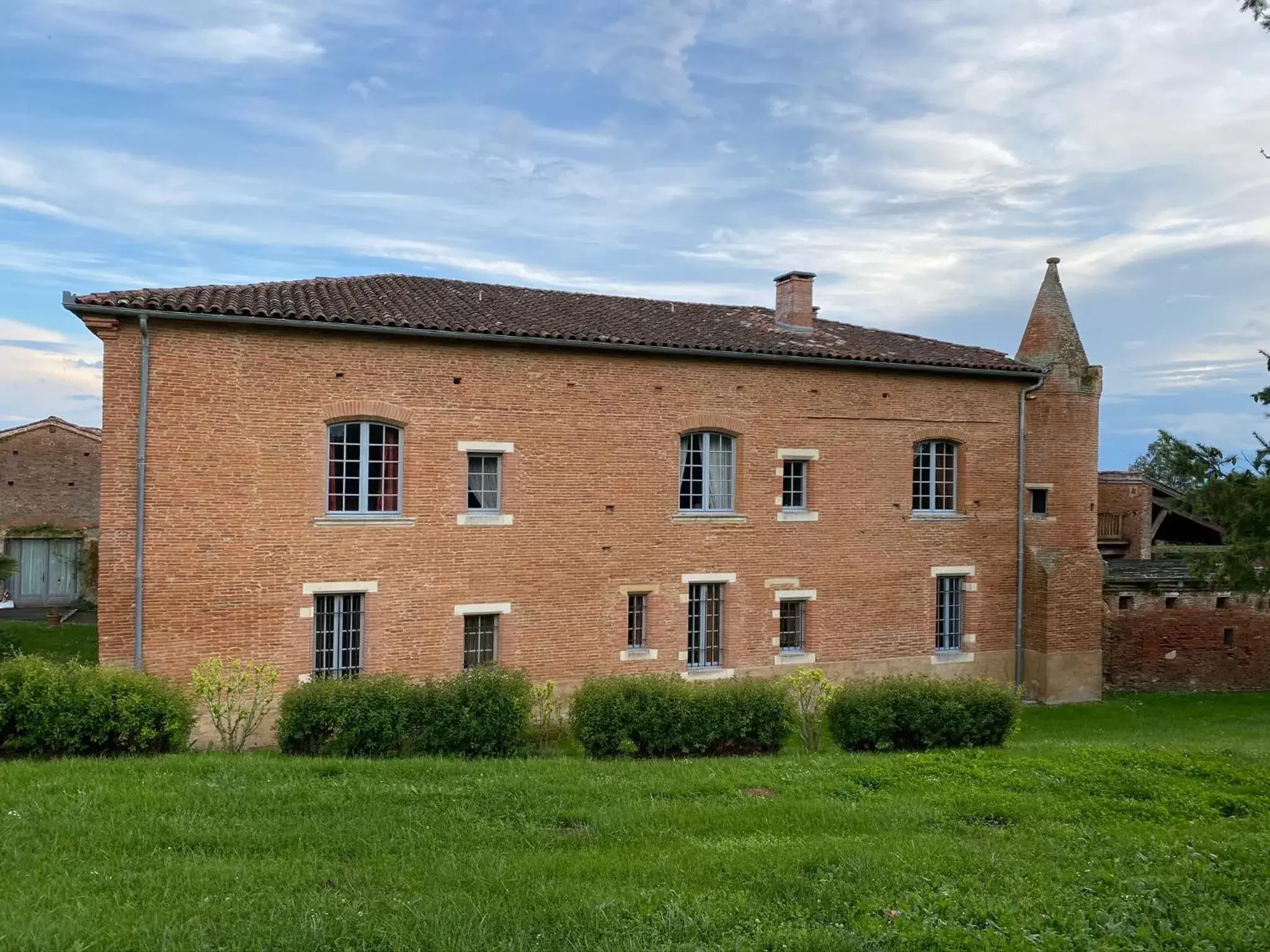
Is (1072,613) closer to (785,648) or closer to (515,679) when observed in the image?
(785,648)

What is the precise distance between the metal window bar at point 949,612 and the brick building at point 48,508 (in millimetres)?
28841

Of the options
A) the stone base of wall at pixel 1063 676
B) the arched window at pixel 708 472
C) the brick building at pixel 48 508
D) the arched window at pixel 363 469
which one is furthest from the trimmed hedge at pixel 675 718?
the brick building at pixel 48 508

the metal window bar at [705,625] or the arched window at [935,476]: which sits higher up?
the arched window at [935,476]

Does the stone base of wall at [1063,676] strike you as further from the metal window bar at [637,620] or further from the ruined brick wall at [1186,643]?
the metal window bar at [637,620]

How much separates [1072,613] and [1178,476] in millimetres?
10628

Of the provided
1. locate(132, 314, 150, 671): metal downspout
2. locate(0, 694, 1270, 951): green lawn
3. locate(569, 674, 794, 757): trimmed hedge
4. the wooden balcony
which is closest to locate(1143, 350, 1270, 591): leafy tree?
locate(0, 694, 1270, 951): green lawn

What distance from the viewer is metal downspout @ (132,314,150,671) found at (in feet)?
47.6

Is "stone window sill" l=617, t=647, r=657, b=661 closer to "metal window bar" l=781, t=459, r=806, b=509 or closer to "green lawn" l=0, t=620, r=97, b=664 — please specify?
"metal window bar" l=781, t=459, r=806, b=509

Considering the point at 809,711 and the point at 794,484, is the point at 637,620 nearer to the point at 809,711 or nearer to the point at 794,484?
the point at 794,484

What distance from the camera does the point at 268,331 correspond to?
15375 mm

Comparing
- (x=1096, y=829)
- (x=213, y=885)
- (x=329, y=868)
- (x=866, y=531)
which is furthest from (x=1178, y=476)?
(x=213, y=885)

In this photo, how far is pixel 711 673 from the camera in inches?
732

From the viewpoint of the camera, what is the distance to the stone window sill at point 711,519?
60.7 ft

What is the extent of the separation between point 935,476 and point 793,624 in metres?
4.72
